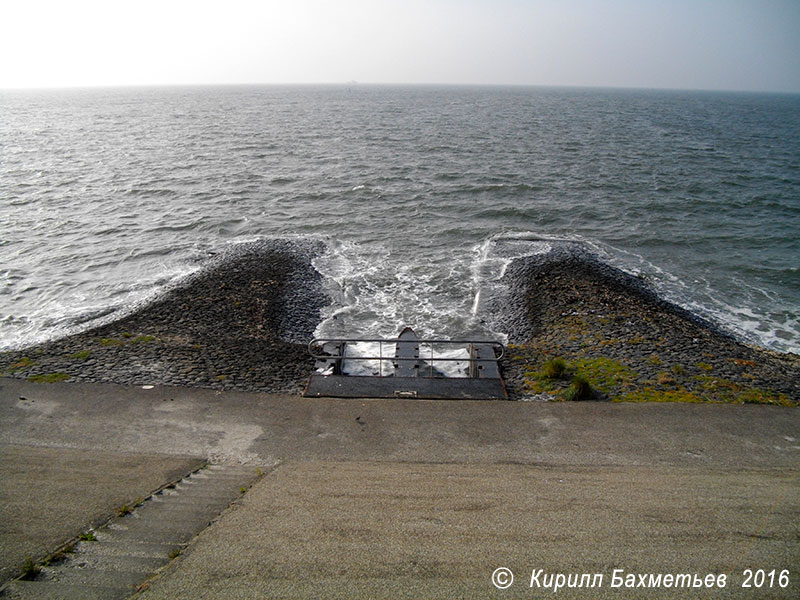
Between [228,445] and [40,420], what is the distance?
494 centimetres

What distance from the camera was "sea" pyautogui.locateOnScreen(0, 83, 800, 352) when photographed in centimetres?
2141

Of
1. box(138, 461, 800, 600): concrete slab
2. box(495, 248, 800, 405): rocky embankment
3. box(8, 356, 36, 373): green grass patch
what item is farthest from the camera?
box(8, 356, 36, 373): green grass patch

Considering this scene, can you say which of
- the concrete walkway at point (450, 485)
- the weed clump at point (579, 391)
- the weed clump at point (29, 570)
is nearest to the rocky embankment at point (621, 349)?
the weed clump at point (579, 391)

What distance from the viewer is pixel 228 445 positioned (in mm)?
10609

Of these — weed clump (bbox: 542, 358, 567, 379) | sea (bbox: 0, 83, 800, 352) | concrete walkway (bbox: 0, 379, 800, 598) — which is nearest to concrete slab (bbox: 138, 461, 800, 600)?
concrete walkway (bbox: 0, 379, 800, 598)

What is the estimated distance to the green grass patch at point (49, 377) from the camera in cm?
1341

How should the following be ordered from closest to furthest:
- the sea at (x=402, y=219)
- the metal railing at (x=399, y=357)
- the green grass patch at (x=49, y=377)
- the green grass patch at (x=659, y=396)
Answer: the green grass patch at (x=659, y=396) < the green grass patch at (x=49, y=377) < the metal railing at (x=399, y=357) < the sea at (x=402, y=219)

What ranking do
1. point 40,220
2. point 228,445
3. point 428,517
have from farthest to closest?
point 40,220, point 228,445, point 428,517

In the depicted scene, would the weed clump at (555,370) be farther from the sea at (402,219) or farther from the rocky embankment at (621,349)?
the sea at (402,219)

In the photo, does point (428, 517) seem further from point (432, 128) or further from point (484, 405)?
point (432, 128)

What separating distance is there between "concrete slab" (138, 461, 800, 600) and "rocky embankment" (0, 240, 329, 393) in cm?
593

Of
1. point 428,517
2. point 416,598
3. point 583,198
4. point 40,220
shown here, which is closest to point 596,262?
point 583,198

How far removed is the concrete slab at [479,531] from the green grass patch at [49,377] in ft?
28.1

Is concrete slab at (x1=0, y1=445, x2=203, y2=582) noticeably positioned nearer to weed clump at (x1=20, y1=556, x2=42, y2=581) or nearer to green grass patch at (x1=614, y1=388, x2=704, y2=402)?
weed clump at (x1=20, y1=556, x2=42, y2=581)
